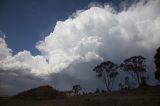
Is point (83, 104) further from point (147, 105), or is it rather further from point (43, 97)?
point (43, 97)

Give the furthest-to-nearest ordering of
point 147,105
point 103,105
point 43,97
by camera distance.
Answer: point 43,97 < point 103,105 < point 147,105

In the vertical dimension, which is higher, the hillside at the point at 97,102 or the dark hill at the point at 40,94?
the dark hill at the point at 40,94

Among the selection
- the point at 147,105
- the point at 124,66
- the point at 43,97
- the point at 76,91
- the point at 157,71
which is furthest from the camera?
the point at 76,91

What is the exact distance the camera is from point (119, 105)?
88.2 ft

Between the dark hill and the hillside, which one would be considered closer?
the hillside

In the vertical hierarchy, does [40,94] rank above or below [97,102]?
above

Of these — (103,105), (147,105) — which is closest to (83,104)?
(103,105)

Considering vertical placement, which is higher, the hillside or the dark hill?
the dark hill

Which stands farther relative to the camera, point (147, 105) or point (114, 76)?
point (114, 76)

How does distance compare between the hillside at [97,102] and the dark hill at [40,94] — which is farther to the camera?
the dark hill at [40,94]

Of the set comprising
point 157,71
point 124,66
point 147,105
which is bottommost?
point 147,105

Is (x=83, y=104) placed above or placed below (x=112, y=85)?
below

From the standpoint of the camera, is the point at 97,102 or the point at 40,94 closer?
the point at 97,102

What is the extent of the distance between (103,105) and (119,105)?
2.35 meters
